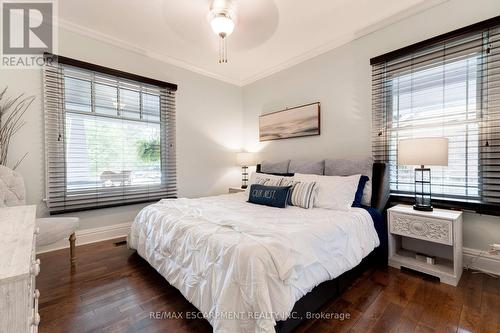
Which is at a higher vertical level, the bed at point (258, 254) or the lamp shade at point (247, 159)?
the lamp shade at point (247, 159)

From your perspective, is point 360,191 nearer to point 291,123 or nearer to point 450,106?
point 450,106

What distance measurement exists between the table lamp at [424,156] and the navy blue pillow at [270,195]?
117 centimetres

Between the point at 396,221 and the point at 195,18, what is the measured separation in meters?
3.05

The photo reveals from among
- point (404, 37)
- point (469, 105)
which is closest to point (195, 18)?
point (404, 37)

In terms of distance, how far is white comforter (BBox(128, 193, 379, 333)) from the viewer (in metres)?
1.18

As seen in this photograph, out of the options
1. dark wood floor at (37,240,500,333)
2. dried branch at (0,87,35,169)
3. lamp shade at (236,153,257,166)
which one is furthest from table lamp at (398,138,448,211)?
dried branch at (0,87,35,169)

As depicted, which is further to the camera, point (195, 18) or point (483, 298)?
point (195, 18)

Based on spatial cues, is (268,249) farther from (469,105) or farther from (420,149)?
(469,105)

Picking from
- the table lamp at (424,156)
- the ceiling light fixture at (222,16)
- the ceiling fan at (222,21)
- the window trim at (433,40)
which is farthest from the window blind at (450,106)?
the ceiling light fixture at (222,16)

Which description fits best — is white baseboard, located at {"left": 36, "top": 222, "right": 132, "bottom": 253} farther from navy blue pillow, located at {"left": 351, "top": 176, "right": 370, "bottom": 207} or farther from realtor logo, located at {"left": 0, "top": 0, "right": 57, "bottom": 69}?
navy blue pillow, located at {"left": 351, "top": 176, "right": 370, "bottom": 207}

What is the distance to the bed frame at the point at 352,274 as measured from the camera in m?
1.40

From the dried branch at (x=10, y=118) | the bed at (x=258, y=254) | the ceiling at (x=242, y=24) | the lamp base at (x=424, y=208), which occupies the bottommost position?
the bed at (x=258, y=254)

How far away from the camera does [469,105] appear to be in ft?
6.91

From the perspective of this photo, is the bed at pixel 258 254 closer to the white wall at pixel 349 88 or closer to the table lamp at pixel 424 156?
the table lamp at pixel 424 156
